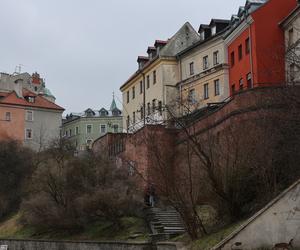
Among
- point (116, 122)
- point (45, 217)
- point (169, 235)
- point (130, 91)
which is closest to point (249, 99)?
point (169, 235)

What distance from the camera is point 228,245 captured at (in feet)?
61.3

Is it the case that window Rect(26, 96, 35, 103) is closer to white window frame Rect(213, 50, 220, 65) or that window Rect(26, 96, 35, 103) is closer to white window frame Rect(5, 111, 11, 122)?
white window frame Rect(5, 111, 11, 122)

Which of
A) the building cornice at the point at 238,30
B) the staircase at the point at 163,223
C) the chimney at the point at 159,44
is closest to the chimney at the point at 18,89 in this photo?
the chimney at the point at 159,44

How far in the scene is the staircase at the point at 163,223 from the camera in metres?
27.8

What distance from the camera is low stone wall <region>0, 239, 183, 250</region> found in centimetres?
2640

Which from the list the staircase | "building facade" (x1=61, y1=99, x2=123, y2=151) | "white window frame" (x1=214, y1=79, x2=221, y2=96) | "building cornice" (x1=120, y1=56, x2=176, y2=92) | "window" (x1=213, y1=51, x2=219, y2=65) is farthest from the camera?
"building facade" (x1=61, y1=99, x2=123, y2=151)

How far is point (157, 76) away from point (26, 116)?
115 feet

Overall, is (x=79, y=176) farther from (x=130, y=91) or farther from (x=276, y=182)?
(x=130, y=91)

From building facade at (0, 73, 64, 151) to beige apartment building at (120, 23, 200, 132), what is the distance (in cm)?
2266

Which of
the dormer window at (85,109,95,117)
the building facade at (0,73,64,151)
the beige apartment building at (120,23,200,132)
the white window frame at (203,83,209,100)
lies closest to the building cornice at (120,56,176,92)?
the beige apartment building at (120,23,200,132)

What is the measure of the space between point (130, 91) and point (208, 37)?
17.3 meters

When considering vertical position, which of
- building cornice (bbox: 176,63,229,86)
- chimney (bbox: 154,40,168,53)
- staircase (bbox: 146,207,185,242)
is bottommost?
staircase (bbox: 146,207,185,242)

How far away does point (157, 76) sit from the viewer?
59.0 meters

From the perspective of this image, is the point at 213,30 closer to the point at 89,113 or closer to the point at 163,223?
the point at 163,223
